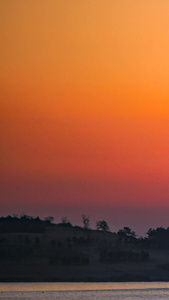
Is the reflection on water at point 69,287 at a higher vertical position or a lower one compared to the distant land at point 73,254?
lower

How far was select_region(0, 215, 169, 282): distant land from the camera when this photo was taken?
163000 mm

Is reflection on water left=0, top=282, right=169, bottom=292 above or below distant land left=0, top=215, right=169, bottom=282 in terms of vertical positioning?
below

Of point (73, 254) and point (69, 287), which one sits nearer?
point (69, 287)

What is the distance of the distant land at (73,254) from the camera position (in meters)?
163

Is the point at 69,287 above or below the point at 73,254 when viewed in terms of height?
below

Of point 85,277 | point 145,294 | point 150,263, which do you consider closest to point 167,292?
point 145,294

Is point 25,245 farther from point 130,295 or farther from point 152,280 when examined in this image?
point 130,295

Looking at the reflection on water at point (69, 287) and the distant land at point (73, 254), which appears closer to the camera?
the reflection on water at point (69, 287)

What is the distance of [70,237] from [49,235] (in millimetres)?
5001

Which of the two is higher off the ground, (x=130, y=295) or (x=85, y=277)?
(x=85, y=277)

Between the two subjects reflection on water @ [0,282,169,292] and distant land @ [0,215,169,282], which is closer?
reflection on water @ [0,282,169,292]

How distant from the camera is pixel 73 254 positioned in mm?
175750

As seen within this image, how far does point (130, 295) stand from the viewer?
117 meters

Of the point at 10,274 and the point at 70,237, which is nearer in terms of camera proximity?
the point at 10,274
